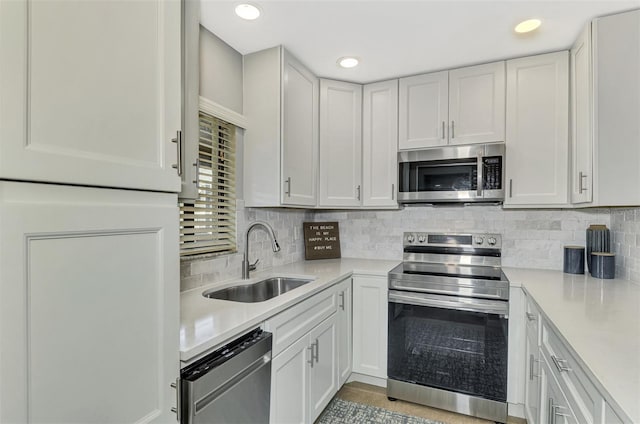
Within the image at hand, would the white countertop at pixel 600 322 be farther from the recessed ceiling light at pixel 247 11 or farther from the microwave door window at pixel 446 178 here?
the recessed ceiling light at pixel 247 11

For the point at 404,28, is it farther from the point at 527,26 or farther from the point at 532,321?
the point at 532,321

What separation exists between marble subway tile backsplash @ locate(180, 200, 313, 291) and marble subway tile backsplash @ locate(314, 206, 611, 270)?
467mm

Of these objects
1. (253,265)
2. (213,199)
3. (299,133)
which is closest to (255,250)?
(253,265)

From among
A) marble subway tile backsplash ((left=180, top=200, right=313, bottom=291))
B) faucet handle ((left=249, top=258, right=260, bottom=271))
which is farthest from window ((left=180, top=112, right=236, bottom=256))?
faucet handle ((left=249, top=258, right=260, bottom=271))

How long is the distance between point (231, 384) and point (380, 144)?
2.05m

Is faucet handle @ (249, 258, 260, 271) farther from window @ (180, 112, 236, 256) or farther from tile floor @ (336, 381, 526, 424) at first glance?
tile floor @ (336, 381, 526, 424)

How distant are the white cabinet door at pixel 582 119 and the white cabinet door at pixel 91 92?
2098 millimetres

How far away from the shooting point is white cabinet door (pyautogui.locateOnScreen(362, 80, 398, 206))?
263 cm

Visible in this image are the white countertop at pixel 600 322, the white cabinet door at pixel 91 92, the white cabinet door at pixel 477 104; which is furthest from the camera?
the white cabinet door at pixel 477 104

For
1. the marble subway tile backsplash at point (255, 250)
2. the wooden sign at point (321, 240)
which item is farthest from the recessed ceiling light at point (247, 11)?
the wooden sign at point (321, 240)

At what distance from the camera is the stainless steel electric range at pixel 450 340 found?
6.85 feet

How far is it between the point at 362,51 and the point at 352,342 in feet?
6.70

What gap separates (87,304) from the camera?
74 centimetres

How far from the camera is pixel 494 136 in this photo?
2332 millimetres
